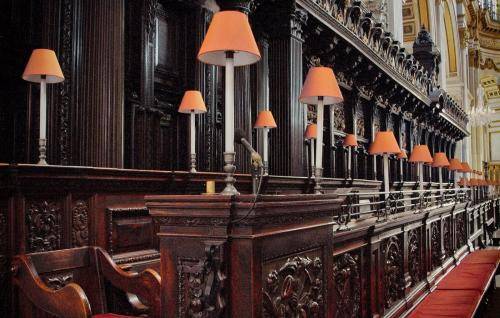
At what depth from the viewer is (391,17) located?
55.1 ft

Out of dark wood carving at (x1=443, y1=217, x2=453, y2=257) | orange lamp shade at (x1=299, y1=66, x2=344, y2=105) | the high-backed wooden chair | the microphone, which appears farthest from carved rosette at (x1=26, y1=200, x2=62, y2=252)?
dark wood carving at (x1=443, y1=217, x2=453, y2=257)

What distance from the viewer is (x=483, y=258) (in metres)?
7.91

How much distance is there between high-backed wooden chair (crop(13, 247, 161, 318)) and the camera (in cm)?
226

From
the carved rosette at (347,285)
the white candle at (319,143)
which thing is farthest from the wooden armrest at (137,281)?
the white candle at (319,143)

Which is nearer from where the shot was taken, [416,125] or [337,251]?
[337,251]

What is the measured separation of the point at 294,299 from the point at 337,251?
0.86m

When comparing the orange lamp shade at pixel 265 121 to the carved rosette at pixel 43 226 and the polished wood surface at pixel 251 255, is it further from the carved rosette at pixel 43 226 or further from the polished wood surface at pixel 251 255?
the carved rosette at pixel 43 226

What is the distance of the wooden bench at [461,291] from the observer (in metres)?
4.43

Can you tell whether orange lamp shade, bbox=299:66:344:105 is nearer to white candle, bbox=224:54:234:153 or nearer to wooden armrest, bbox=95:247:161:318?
white candle, bbox=224:54:234:153

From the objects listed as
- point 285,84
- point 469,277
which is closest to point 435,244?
point 469,277

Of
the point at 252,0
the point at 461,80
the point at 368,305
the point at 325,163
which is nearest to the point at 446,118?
the point at 461,80

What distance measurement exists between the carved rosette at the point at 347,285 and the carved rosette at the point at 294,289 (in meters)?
0.58

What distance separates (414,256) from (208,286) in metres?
3.71

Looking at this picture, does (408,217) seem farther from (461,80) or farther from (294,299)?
(461,80)
